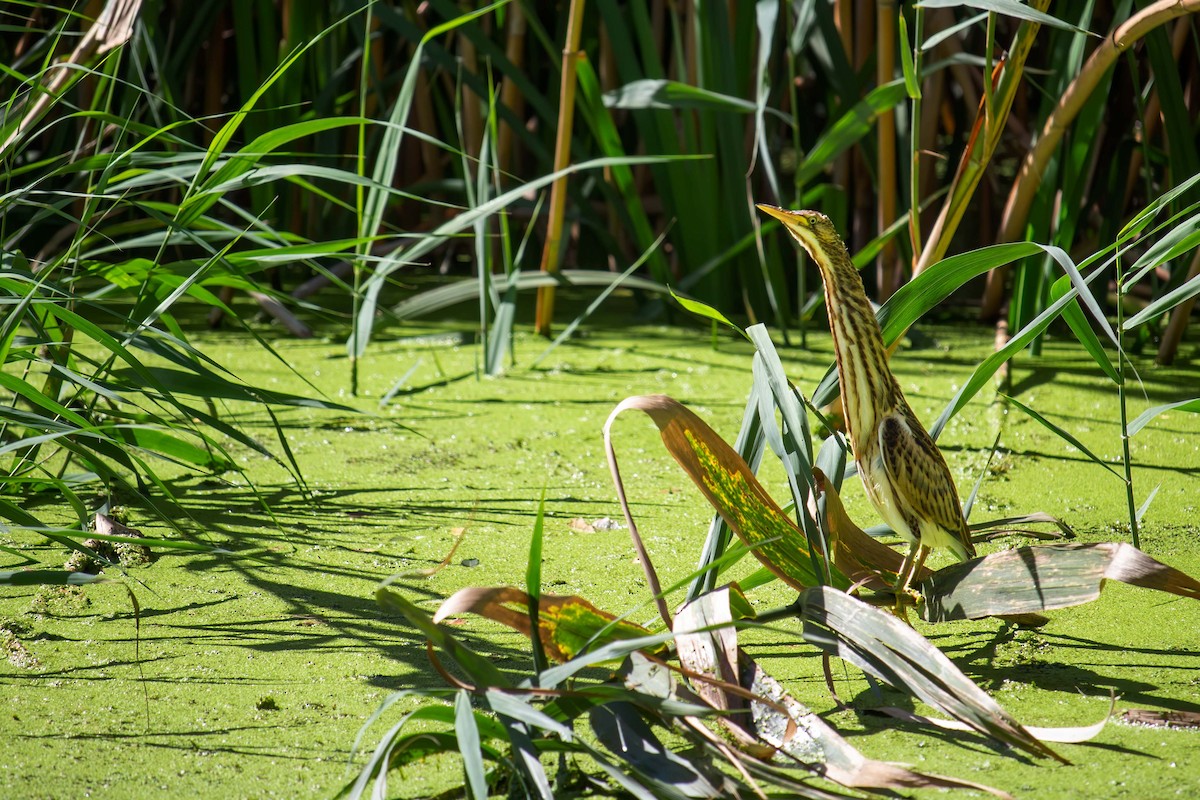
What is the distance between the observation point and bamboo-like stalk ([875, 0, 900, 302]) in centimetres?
242

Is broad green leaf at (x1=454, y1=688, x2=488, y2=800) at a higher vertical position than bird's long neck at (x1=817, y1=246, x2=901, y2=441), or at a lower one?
lower

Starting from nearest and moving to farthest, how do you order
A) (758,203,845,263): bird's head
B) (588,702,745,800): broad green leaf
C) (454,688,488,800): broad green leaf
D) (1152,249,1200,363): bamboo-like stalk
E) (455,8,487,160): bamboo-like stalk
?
1. (454,688,488,800): broad green leaf
2. (588,702,745,800): broad green leaf
3. (758,203,845,263): bird's head
4. (1152,249,1200,363): bamboo-like stalk
5. (455,8,487,160): bamboo-like stalk

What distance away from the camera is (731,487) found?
4.22 feet

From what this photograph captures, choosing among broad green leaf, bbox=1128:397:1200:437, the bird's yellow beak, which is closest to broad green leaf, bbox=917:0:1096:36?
the bird's yellow beak

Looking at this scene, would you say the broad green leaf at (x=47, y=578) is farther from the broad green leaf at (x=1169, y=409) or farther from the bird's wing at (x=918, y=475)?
the broad green leaf at (x=1169, y=409)

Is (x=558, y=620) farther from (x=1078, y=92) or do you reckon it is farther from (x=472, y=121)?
(x=472, y=121)

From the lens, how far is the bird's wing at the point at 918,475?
4.33 ft

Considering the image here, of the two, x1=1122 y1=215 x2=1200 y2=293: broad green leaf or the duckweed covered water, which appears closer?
the duckweed covered water

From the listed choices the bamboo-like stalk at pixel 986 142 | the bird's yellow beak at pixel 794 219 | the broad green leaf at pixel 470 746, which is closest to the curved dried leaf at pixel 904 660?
the broad green leaf at pixel 470 746

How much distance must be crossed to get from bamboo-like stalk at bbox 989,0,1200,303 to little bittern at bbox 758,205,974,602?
2.08 ft

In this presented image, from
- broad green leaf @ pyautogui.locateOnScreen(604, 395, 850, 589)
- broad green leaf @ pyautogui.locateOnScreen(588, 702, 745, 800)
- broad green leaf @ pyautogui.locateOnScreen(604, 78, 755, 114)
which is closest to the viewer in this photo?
broad green leaf @ pyautogui.locateOnScreen(588, 702, 745, 800)

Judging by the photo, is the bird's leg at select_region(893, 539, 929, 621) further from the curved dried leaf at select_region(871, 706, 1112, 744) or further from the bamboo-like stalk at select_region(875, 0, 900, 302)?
the bamboo-like stalk at select_region(875, 0, 900, 302)

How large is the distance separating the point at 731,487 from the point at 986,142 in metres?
0.65

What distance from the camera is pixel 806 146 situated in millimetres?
3438
